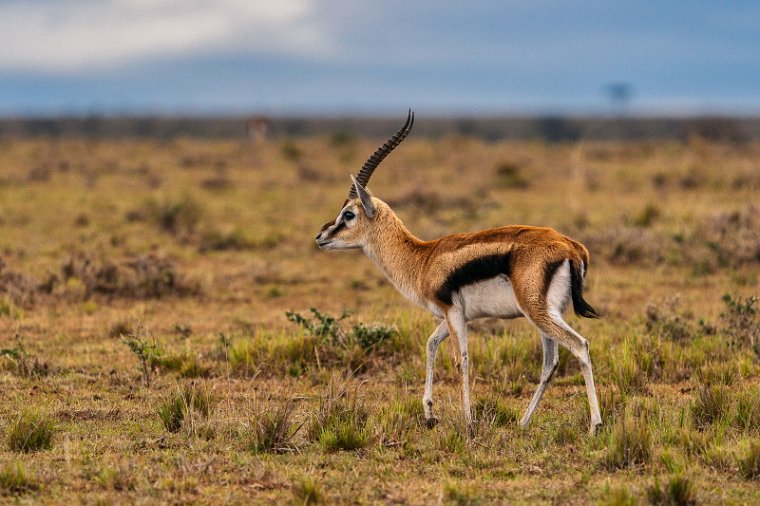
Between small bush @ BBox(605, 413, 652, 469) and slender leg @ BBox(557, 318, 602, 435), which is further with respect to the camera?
slender leg @ BBox(557, 318, 602, 435)

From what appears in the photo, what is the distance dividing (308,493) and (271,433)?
111 cm

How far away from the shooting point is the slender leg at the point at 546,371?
7617 mm

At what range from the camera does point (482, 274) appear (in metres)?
7.31

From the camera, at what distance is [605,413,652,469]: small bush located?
21.9 feet

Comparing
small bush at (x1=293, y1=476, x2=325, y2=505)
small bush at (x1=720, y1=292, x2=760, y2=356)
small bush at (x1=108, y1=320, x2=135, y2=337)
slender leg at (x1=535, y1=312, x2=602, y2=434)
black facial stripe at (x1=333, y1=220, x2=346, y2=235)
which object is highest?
black facial stripe at (x1=333, y1=220, x2=346, y2=235)

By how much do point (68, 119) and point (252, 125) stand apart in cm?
5033

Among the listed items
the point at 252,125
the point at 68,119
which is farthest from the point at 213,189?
the point at 68,119

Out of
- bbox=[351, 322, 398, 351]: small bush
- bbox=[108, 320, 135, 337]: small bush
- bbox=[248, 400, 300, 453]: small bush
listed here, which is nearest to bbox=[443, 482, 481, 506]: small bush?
bbox=[248, 400, 300, 453]: small bush

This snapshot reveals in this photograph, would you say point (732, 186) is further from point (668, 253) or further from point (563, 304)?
point (563, 304)

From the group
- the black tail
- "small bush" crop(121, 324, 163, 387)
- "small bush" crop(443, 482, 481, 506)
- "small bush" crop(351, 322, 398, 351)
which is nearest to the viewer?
"small bush" crop(443, 482, 481, 506)

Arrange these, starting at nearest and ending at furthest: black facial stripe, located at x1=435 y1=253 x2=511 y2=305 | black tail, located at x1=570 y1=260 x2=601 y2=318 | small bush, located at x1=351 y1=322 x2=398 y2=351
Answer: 1. black tail, located at x1=570 y1=260 x2=601 y2=318
2. black facial stripe, located at x1=435 y1=253 x2=511 y2=305
3. small bush, located at x1=351 y1=322 x2=398 y2=351

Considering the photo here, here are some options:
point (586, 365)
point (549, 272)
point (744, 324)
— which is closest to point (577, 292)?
point (549, 272)

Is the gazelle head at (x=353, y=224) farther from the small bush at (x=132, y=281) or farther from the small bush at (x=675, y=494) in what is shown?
the small bush at (x=132, y=281)

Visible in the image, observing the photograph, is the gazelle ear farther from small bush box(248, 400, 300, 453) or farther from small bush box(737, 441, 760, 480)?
small bush box(737, 441, 760, 480)
